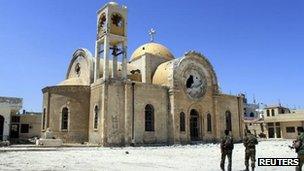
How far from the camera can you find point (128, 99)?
1016 inches

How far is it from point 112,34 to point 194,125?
11123 millimetres

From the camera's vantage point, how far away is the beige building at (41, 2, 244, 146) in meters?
25.6

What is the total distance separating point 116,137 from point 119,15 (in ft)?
35.1

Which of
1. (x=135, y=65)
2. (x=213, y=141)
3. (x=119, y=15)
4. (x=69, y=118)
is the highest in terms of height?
(x=119, y=15)

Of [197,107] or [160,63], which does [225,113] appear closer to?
[197,107]

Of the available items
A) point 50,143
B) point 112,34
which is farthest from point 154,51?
point 50,143

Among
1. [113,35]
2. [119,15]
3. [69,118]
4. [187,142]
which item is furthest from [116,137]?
[119,15]

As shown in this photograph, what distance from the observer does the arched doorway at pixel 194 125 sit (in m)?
30.0

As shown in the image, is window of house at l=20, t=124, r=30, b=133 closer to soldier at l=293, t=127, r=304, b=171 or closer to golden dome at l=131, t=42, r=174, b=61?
golden dome at l=131, t=42, r=174, b=61

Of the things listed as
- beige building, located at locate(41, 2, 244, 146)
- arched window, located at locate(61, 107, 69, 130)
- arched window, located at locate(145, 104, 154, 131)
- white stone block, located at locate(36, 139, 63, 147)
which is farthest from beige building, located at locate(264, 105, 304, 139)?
white stone block, located at locate(36, 139, 63, 147)

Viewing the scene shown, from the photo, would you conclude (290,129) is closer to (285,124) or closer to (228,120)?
(285,124)

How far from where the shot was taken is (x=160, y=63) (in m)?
32.9

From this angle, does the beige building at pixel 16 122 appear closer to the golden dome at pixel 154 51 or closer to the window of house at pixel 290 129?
the golden dome at pixel 154 51

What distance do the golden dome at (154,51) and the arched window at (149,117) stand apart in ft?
26.8
